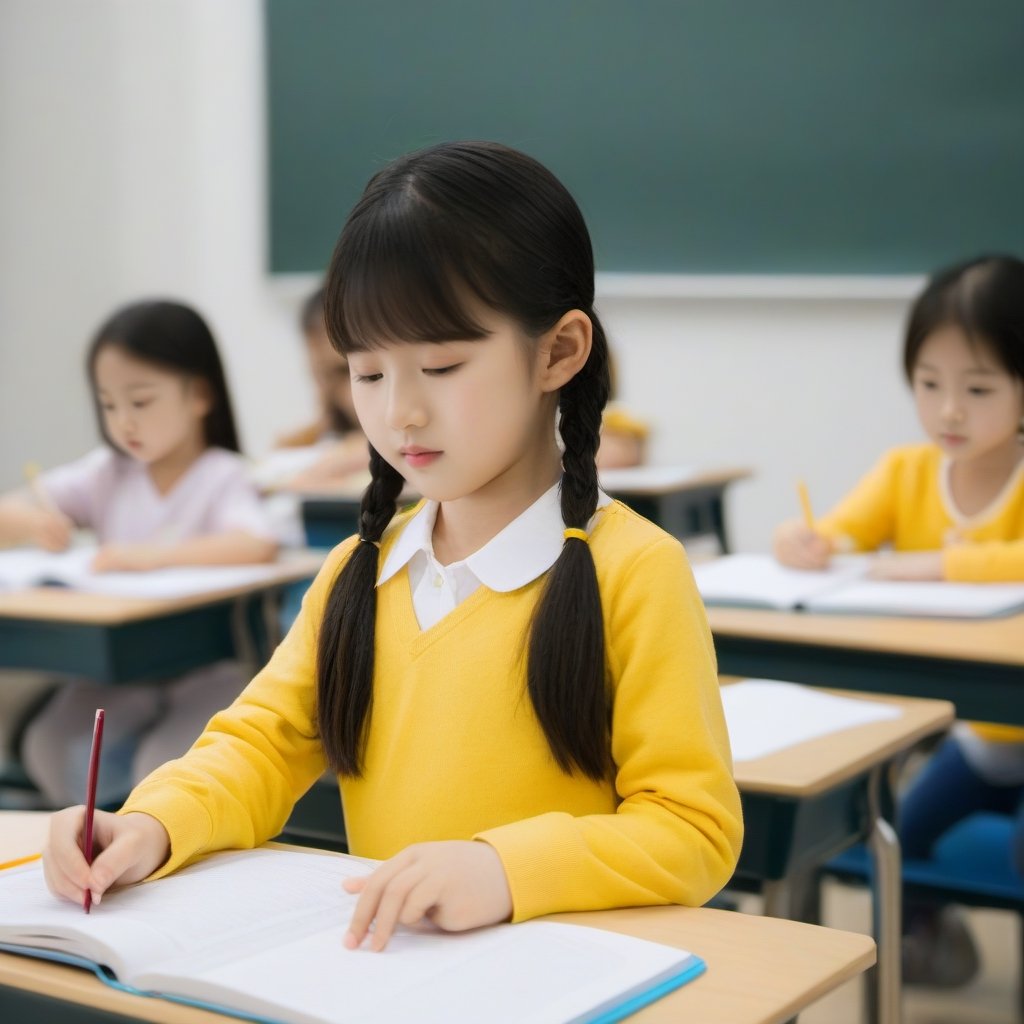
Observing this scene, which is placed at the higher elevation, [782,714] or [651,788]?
[651,788]

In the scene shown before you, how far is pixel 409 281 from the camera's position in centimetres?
106

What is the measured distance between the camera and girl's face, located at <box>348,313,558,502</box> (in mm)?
1062

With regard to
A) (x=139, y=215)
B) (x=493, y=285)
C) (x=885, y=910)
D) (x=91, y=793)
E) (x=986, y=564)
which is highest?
(x=139, y=215)

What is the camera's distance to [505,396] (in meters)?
1.09

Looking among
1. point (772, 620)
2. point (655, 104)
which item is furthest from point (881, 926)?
point (655, 104)

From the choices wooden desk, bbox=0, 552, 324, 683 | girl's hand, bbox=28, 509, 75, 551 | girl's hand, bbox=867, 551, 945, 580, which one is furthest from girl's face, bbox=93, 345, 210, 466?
girl's hand, bbox=867, 551, 945, 580

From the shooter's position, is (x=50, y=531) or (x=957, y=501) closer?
(x=957, y=501)

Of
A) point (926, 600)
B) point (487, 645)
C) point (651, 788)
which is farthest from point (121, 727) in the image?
point (651, 788)

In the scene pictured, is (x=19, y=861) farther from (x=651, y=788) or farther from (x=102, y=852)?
(x=651, y=788)

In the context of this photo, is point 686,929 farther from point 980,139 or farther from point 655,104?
point 655,104

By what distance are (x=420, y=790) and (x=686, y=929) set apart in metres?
0.25

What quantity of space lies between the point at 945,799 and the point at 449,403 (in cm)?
141

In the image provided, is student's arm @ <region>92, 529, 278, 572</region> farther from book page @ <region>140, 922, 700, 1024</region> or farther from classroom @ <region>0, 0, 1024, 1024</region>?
book page @ <region>140, 922, 700, 1024</region>

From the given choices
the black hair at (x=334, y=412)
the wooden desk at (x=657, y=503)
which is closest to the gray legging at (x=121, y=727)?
the wooden desk at (x=657, y=503)
